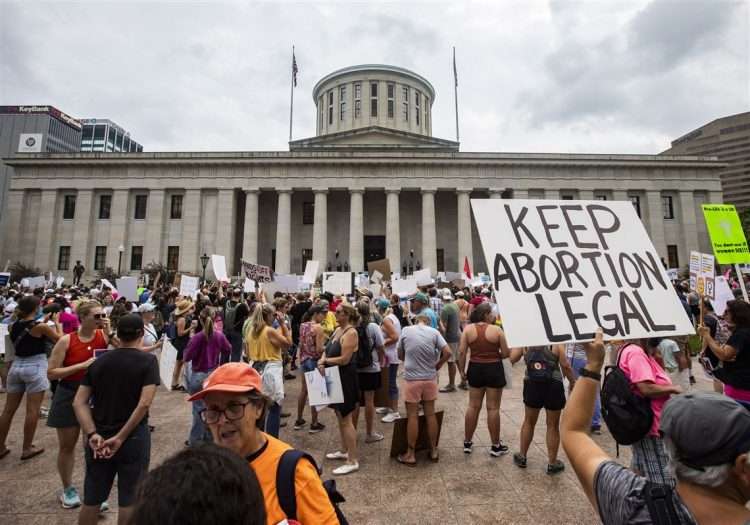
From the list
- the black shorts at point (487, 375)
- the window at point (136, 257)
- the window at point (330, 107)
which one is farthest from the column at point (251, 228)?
the black shorts at point (487, 375)

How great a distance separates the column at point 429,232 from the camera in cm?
3694

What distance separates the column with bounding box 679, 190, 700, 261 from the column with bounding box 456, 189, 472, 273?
20.4m

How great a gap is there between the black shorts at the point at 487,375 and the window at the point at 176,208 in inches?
1537

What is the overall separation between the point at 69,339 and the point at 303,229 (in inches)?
1475

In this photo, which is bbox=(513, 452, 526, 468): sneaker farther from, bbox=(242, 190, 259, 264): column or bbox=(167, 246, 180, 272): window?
bbox=(167, 246, 180, 272): window

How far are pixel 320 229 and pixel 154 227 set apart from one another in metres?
15.7

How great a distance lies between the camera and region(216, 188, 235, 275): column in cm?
3662

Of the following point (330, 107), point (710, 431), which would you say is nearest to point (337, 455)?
point (710, 431)

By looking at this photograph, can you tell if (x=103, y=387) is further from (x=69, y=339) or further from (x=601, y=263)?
(x=601, y=263)

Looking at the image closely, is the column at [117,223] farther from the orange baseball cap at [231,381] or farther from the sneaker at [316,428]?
the orange baseball cap at [231,381]

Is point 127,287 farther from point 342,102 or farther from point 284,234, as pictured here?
point 342,102

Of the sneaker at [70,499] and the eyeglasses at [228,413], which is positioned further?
the sneaker at [70,499]

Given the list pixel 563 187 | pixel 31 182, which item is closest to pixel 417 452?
pixel 563 187

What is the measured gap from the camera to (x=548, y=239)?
2.69 meters
